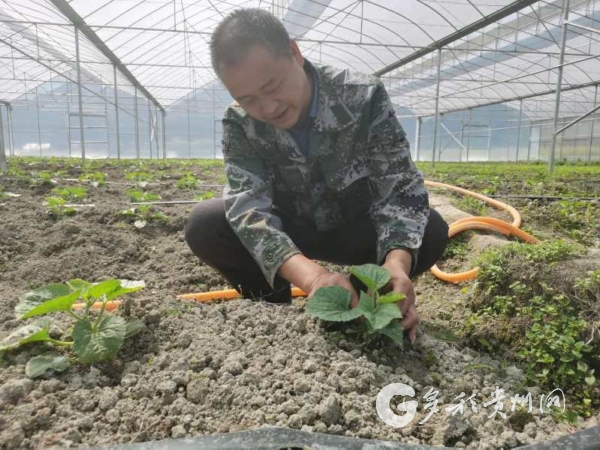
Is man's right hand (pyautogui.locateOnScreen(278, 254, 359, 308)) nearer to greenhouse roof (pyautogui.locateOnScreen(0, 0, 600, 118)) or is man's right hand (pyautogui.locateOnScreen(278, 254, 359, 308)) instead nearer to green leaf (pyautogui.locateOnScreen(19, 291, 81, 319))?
green leaf (pyautogui.locateOnScreen(19, 291, 81, 319))

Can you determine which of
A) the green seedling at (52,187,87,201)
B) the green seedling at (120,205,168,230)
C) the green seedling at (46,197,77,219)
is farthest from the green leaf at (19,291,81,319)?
the green seedling at (52,187,87,201)

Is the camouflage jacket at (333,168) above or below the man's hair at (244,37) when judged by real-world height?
below

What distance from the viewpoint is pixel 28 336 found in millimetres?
1188

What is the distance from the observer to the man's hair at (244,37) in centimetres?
138

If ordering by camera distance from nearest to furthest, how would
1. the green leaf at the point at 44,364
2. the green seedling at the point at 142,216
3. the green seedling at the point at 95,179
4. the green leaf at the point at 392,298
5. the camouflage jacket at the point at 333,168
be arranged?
the green leaf at the point at 44,364
the green leaf at the point at 392,298
the camouflage jacket at the point at 333,168
the green seedling at the point at 142,216
the green seedling at the point at 95,179

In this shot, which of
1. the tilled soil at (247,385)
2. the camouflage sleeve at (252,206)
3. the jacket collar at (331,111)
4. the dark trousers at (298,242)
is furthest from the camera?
the dark trousers at (298,242)

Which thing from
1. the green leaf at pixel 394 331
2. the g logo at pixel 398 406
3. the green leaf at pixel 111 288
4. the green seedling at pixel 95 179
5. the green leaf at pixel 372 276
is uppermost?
the green seedling at pixel 95 179

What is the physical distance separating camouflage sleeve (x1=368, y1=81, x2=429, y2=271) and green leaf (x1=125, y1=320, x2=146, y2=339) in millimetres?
792

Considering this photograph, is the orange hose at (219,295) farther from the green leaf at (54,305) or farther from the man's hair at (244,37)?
the man's hair at (244,37)

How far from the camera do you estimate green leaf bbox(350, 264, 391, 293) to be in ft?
4.08

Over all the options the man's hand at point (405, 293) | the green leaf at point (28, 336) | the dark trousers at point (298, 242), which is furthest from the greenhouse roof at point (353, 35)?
the green leaf at point (28, 336)

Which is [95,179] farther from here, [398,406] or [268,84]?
[398,406]

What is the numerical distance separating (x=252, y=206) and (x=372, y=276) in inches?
22.6

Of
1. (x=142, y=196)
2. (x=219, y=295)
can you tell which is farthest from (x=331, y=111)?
(x=142, y=196)
